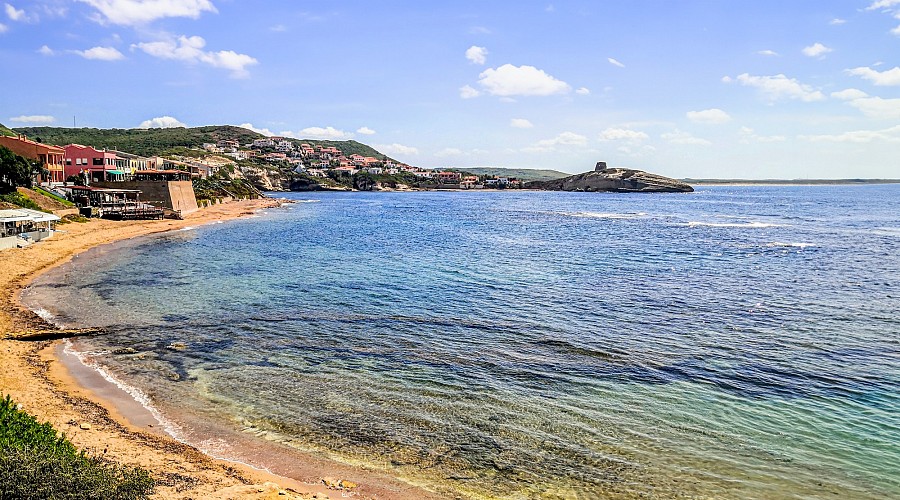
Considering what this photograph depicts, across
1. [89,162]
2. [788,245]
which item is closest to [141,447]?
[788,245]

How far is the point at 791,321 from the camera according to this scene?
24.1 meters

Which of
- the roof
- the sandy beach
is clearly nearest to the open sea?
the sandy beach

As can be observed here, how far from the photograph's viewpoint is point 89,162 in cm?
8619

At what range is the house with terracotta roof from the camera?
74838mm

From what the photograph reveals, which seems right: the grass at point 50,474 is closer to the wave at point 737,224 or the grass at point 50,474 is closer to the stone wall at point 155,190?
the stone wall at point 155,190

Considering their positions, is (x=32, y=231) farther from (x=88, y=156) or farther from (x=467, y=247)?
(x=88, y=156)

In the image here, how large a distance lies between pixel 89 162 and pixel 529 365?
88414 mm

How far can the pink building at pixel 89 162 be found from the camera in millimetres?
84875

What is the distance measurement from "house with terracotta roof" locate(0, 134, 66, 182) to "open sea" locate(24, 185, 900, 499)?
47.7m

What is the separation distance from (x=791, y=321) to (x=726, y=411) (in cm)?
1132

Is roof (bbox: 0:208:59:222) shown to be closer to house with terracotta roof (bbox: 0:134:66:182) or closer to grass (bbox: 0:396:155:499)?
grass (bbox: 0:396:155:499)

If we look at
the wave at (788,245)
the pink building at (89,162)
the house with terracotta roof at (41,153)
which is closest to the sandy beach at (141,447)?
the wave at (788,245)

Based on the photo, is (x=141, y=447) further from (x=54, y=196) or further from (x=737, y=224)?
(x=737, y=224)

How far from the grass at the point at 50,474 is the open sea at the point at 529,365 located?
3497 millimetres
